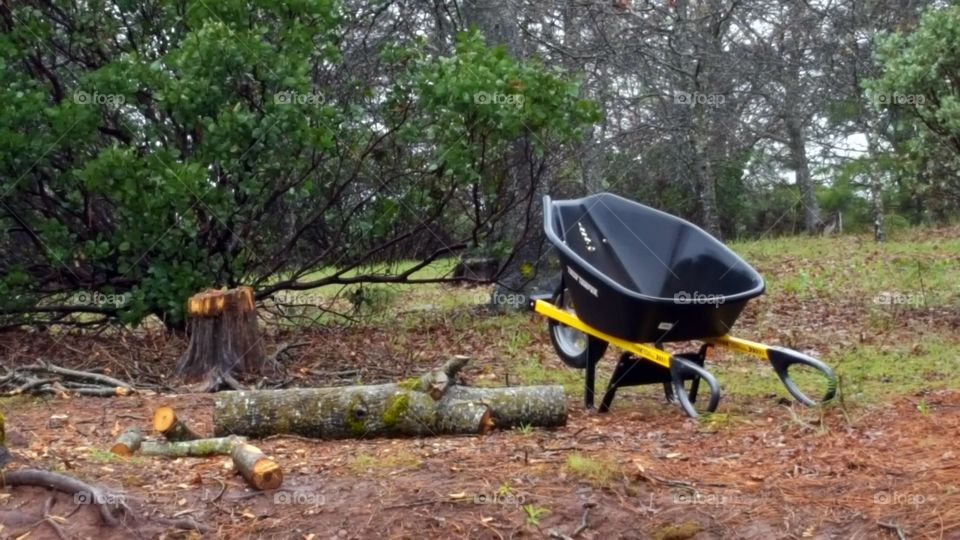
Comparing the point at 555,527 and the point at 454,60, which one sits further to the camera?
the point at 454,60

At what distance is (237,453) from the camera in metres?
5.27

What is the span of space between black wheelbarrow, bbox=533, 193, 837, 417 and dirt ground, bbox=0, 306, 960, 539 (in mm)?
341

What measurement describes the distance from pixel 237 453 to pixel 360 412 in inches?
43.6

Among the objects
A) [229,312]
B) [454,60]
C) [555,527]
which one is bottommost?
[555,527]

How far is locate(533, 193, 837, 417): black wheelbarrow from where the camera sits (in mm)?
6805

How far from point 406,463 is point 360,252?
231 inches

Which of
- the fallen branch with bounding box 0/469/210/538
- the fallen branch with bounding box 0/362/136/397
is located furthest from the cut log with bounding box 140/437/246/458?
the fallen branch with bounding box 0/362/136/397

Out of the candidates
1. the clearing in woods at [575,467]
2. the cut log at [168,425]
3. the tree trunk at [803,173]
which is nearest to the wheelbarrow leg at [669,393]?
the clearing in woods at [575,467]

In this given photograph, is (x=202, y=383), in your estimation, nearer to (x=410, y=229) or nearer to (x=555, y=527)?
(x=410, y=229)

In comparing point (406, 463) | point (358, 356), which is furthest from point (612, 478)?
point (358, 356)

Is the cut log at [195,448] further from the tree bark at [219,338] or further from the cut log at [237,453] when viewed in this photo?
the tree bark at [219,338]

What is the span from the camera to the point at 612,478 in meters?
5.11

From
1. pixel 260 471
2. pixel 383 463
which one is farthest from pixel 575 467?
pixel 260 471

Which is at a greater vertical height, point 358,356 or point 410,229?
point 410,229
